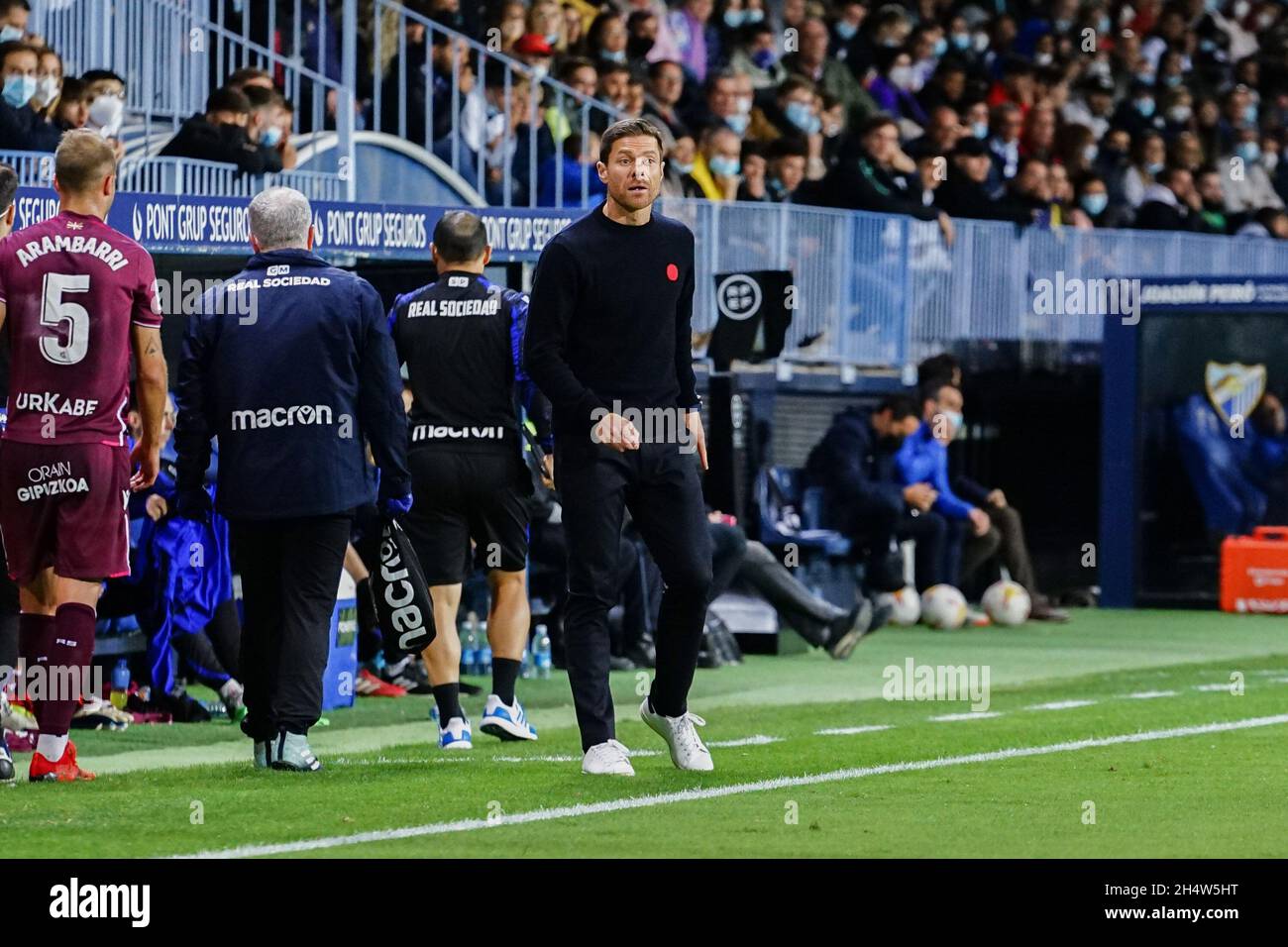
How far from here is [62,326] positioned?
346 inches

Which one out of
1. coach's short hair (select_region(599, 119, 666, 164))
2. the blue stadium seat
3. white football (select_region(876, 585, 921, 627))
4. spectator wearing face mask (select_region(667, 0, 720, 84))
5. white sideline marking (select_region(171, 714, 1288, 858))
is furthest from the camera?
spectator wearing face mask (select_region(667, 0, 720, 84))

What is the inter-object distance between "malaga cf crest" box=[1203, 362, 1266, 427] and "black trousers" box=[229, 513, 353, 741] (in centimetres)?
1261

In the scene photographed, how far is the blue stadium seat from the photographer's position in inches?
665

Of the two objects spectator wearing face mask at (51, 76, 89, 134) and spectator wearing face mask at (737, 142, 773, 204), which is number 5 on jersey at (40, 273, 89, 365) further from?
spectator wearing face mask at (737, 142, 773, 204)

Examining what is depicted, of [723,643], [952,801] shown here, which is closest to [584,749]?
[952,801]

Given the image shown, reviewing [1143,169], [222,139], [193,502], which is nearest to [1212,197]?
[1143,169]

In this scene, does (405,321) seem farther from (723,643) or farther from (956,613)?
(956,613)

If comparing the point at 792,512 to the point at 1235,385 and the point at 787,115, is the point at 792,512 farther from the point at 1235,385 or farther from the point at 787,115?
the point at 787,115

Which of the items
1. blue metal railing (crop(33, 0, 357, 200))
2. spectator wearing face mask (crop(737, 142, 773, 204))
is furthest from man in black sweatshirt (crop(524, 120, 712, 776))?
spectator wearing face mask (crop(737, 142, 773, 204))

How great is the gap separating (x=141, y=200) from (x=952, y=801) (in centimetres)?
579

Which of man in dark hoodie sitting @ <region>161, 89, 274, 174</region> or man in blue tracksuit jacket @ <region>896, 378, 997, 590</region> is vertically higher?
man in dark hoodie sitting @ <region>161, 89, 274, 174</region>

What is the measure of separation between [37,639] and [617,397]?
6.89 feet

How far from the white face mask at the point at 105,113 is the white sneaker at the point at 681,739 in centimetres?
692
